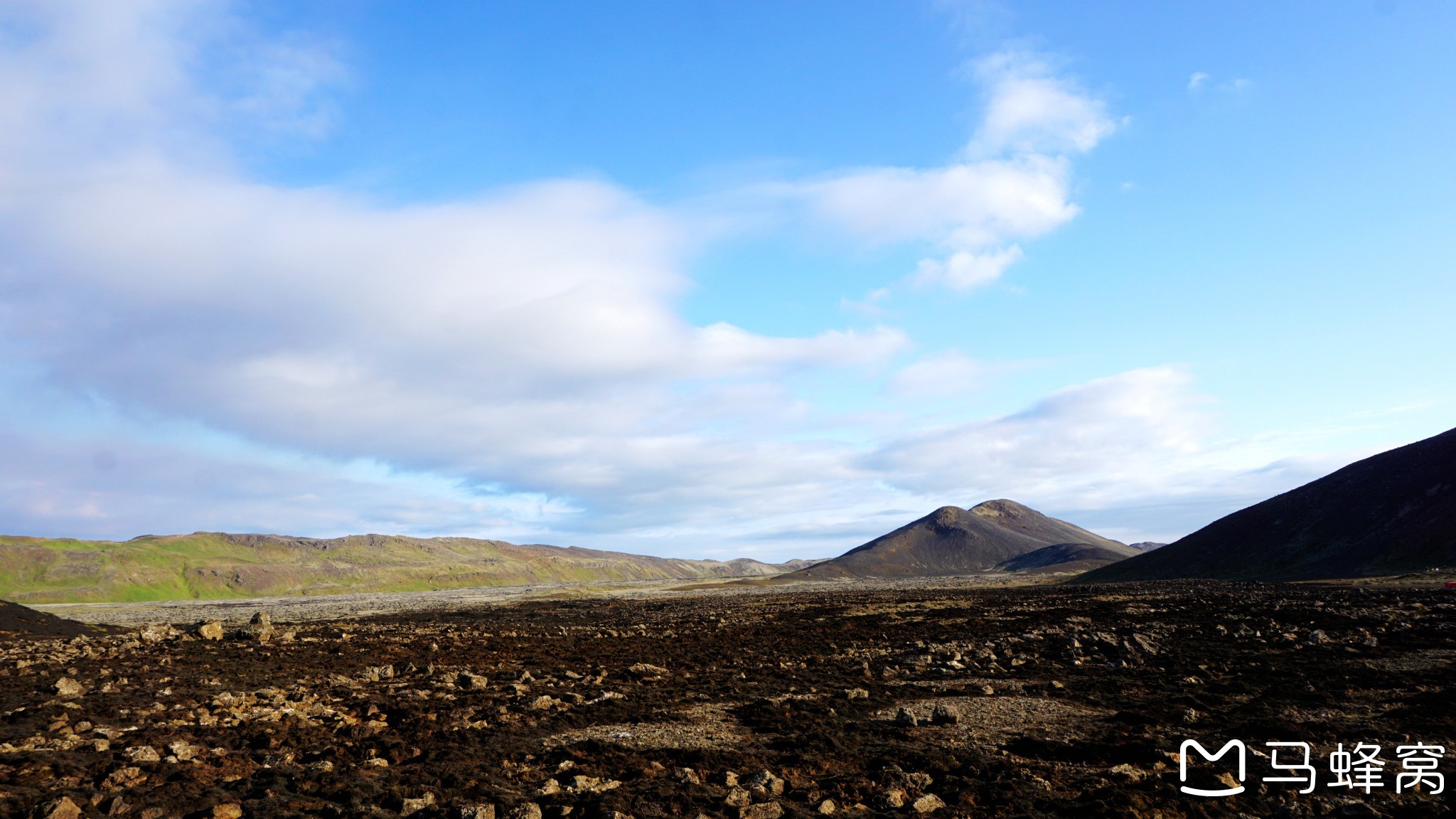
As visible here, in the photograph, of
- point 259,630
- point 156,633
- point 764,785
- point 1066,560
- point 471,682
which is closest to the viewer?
point 764,785

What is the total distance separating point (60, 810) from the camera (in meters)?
8.19

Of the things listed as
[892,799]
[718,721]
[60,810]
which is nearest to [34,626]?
[60,810]

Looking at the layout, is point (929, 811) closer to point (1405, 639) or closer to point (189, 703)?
point (189, 703)

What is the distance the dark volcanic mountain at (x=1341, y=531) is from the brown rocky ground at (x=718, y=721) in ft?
209

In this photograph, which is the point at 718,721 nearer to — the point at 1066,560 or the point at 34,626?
the point at 34,626

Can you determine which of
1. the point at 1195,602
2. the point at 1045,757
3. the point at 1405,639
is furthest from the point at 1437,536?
the point at 1045,757

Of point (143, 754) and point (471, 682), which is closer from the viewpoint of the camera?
point (143, 754)

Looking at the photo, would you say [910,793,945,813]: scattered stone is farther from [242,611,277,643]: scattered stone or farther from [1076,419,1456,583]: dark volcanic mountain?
[1076,419,1456,583]: dark volcanic mountain

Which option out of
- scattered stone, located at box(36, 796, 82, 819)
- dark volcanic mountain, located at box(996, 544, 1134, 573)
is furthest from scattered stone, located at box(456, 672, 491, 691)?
dark volcanic mountain, located at box(996, 544, 1134, 573)

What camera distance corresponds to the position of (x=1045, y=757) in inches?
431

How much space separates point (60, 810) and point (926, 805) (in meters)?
9.74

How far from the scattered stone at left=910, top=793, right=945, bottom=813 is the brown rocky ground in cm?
7

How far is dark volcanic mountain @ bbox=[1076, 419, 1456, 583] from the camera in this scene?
7550 cm

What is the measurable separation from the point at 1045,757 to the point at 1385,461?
123121 millimetres
